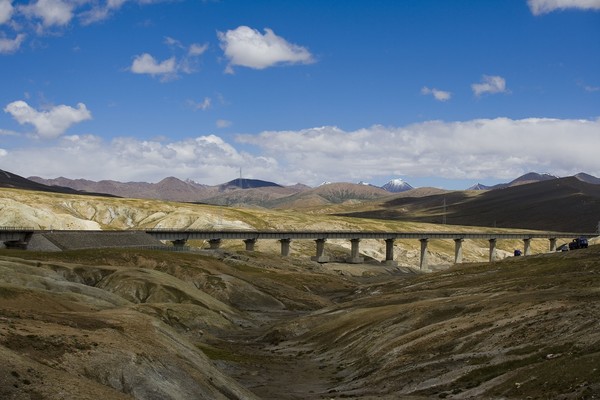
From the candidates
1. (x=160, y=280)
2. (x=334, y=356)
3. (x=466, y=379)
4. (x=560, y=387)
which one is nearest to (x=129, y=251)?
(x=160, y=280)

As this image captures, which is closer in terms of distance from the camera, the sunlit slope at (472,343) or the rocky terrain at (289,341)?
the rocky terrain at (289,341)

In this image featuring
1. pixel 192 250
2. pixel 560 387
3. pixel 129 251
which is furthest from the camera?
pixel 192 250

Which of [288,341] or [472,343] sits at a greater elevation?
[472,343]

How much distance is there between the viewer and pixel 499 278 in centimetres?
11331

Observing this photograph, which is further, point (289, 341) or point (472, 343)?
point (289, 341)

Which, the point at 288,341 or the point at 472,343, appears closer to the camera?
the point at 472,343

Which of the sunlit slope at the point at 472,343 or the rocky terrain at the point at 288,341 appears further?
the sunlit slope at the point at 472,343

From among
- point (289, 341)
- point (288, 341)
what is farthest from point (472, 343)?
point (288, 341)

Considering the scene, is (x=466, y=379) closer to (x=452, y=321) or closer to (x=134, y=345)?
(x=452, y=321)

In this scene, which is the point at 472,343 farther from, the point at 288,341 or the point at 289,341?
the point at 288,341

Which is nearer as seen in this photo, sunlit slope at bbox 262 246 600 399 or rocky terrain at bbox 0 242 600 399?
rocky terrain at bbox 0 242 600 399

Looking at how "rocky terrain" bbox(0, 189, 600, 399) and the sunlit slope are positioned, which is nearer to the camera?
"rocky terrain" bbox(0, 189, 600, 399)

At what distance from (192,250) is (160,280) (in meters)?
67.3

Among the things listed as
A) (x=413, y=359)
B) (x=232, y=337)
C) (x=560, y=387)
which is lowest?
(x=232, y=337)
